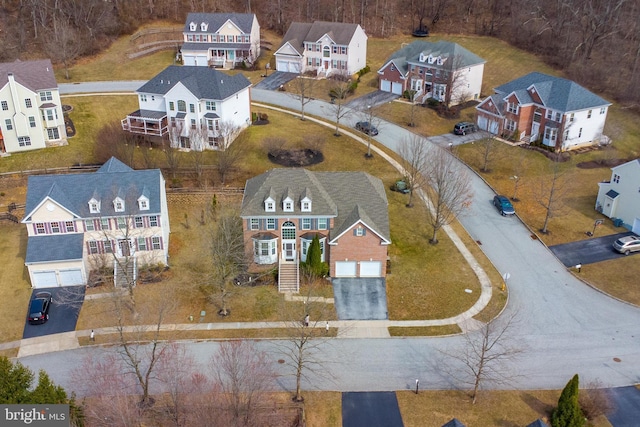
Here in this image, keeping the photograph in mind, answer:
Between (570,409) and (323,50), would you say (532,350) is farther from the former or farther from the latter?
(323,50)

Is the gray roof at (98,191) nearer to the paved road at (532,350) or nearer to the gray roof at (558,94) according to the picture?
the paved road at (532,350)

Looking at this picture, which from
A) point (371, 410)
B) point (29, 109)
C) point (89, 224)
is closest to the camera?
point (371, 410)

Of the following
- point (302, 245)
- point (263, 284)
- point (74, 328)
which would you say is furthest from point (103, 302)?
point (302, 245)

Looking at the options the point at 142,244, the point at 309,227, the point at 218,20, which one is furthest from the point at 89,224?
the point at 218,20

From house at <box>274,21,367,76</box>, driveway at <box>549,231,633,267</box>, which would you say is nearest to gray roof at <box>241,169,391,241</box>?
driveway at <box>549,231,633,267</box>

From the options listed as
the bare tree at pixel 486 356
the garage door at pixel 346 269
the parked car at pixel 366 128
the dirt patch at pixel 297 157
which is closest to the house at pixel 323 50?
the parked car at pixel 366 128

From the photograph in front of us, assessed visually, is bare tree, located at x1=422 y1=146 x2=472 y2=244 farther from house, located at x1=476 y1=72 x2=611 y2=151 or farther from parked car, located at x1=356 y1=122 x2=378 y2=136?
house, located at x1=476 y1=72 x2=611 y2=151
